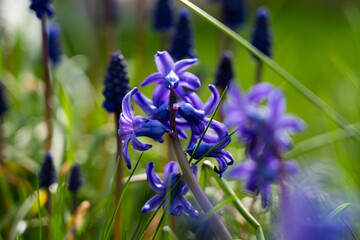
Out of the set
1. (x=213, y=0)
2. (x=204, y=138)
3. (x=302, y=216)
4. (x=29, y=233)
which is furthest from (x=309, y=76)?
(x=302, y=216)

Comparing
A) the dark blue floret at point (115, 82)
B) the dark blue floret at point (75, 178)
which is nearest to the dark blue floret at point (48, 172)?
the dark blue floret at point (75, 178)

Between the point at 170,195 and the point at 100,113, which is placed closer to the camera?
the point at 170,195

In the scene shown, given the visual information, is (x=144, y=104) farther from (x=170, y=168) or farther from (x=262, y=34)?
(x=262, y=34)

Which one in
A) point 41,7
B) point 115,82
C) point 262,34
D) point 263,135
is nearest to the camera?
point 263,135

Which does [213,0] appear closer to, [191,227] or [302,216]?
[191,227]

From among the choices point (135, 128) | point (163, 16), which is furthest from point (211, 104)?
point (163, 16)

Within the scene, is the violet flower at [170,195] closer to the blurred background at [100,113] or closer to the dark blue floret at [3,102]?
the blurred background at [100,113]
